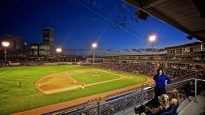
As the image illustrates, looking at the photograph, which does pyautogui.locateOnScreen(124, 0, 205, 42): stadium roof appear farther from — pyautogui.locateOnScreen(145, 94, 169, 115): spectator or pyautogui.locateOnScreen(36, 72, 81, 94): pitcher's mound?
pyautogui.locateOnScreen(36, 72, 81, 94): pitcher's mound


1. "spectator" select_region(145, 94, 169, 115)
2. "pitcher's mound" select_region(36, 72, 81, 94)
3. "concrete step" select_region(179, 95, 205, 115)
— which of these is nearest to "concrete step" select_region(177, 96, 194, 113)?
"concrete step" select_region(179, 95, 205, 115)

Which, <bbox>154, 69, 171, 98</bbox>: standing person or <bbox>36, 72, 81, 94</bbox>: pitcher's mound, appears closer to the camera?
<bbox>154, 69, 171, 98</bbox>: standing person

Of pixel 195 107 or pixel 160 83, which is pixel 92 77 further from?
pixel 160 83

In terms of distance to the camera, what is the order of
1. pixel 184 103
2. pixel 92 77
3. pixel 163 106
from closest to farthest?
pixel 163 106 → pixel 184 103 → pixel 92 77

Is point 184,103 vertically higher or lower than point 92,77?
higher

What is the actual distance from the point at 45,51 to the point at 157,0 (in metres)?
178

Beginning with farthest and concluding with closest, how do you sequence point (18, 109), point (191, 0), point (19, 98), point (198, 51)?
point (198, 51), point (19, 98), point (18, 109), point (191, 0)

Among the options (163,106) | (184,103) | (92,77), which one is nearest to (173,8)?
(163,106)

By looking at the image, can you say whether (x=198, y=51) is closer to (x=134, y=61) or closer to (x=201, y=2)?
(x=134, y=61)

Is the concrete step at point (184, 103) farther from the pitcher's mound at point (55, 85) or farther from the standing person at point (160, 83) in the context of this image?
the pitcher's mound at point (55, 85)

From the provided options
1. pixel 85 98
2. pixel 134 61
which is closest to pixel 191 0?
pixel 85 98

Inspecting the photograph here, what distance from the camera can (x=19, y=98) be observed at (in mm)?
23297

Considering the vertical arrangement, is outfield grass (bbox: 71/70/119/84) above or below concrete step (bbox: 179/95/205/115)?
below

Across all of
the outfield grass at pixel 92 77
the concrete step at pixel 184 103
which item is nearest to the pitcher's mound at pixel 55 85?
the outfield grass at pixel 92 77
